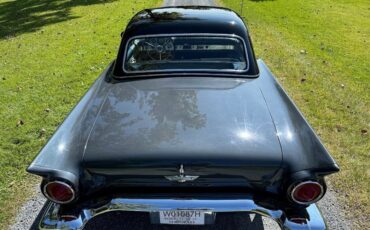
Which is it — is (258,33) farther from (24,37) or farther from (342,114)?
(24,37)

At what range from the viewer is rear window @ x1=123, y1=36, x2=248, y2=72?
3719 mm

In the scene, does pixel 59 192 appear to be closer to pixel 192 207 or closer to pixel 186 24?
pixel 192 207

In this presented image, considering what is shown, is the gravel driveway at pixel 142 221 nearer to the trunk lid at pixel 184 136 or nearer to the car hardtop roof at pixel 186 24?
the trunk lid at pixel 184 136

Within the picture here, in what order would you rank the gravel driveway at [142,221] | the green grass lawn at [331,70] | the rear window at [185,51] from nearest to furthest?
the gravel driveway at [142,221] < the rear window at [185,51] < the green grass lawn at [331,70]

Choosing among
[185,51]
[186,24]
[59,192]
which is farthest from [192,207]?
[186,24]

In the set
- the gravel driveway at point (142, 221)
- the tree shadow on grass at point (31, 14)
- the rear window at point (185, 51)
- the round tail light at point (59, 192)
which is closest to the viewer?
the round tail light at point (59, 192)

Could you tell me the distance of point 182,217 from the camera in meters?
2.61

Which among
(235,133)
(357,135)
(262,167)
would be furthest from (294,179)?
(357,135)

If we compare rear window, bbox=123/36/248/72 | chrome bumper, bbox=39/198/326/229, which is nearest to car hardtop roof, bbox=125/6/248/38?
rear window, bbox=123/36/248/72

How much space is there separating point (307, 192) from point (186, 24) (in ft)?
7.07

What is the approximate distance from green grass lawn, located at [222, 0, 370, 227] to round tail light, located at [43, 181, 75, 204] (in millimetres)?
2670

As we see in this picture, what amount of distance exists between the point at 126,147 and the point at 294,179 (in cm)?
117

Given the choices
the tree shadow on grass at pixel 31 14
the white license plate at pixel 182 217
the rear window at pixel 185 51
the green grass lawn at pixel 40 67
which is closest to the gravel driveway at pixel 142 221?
the green grass lawn at pixel 40 67

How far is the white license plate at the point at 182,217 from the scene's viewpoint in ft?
8.42
